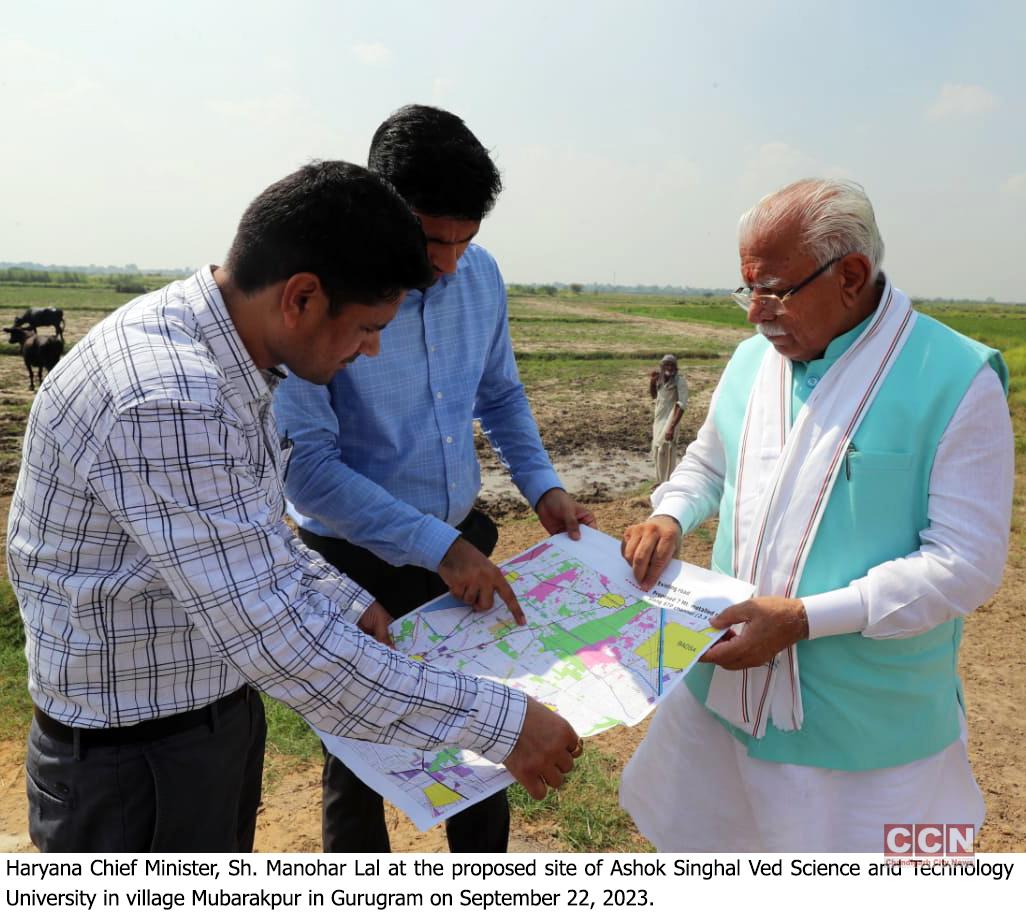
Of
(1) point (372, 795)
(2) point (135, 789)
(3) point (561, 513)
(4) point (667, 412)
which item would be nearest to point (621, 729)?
(1) point (372, 795)

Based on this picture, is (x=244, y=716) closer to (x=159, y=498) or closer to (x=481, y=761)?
(x=481, y=761)

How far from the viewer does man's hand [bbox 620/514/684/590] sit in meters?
2.23

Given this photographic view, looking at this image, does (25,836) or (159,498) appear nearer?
(159,498)

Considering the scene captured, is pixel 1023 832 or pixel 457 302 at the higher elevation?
pixel 457 302

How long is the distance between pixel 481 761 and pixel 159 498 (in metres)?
0.88

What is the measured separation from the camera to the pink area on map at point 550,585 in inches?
86.9

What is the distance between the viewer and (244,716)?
72.6 inches

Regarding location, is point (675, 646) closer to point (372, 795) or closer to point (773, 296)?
point (773, 296)

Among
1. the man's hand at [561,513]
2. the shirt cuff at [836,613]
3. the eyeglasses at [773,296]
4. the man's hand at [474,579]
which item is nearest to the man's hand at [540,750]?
the man's hand at [474,579]

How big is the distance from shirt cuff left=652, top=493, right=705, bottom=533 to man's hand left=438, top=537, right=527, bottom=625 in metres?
0.59

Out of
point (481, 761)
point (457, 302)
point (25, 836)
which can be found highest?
point (457, 302)

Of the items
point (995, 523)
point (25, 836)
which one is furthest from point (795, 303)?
point (25, 836)

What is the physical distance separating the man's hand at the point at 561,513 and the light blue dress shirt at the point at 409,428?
0.23 feet

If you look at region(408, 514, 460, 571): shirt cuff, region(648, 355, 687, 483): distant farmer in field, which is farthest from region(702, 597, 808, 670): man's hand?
region(648, 355, 687, 483): distant farmer in field
